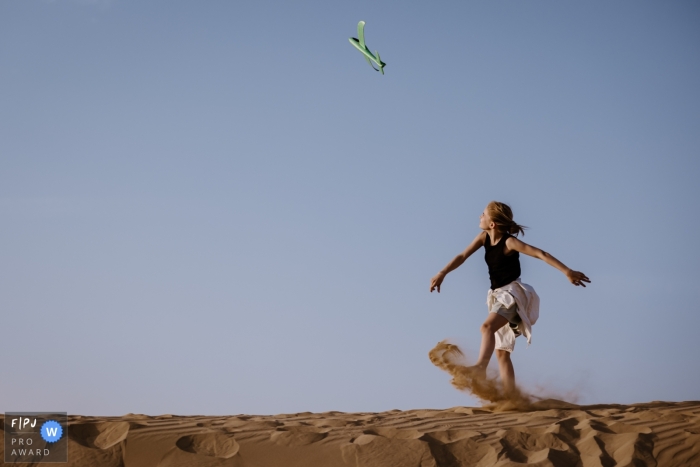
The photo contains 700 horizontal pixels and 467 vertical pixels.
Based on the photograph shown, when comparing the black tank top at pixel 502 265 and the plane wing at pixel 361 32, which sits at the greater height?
the plane wing at pixel 361 32

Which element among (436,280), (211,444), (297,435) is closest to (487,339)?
(436,280)

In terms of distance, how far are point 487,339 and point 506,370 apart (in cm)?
36

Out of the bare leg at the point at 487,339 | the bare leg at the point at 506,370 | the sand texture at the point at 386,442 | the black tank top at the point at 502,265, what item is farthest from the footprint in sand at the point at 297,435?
the black tank top at the point at 502,265

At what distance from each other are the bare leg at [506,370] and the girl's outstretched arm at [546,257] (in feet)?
3.12

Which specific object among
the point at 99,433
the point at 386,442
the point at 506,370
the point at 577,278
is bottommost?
the point at 386,442

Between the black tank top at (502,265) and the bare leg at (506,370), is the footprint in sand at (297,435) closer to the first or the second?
the bare leg at (506,370)

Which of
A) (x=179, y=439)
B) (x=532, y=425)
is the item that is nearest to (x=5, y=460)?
(x=179, y=439)

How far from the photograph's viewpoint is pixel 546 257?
613 centimetres

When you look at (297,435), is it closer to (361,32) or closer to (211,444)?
(211,444)

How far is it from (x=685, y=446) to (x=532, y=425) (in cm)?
100

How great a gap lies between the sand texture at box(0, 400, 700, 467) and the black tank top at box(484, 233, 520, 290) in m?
1.63

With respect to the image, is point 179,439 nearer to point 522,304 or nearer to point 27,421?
point 27,421

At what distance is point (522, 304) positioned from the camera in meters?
6.34

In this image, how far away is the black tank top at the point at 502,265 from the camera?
6.43 m
